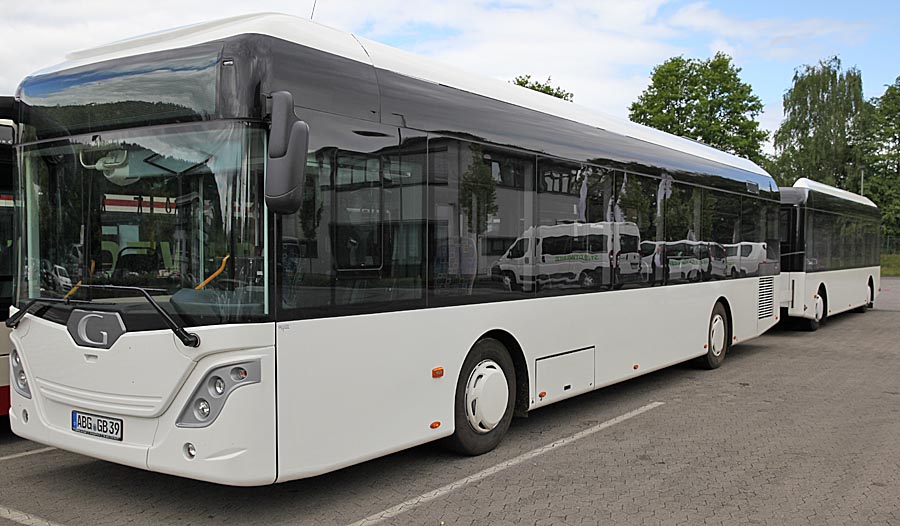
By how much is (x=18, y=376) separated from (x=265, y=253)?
2.56 m

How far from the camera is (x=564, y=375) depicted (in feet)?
26.6

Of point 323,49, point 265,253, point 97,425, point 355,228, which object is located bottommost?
point 97,425

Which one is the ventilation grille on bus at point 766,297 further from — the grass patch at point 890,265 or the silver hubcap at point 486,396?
the grass patch at point 890,265

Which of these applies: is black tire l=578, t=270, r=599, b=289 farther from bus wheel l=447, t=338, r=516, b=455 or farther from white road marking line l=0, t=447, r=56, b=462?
white road marking line l=0, t=447, r=56, b=462

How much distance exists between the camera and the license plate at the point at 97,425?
5289mm

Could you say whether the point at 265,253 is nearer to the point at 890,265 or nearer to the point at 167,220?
the point at 167,220

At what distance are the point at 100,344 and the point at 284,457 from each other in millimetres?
1413

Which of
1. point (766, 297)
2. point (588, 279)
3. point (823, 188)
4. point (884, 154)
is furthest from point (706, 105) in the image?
point (588, 279)

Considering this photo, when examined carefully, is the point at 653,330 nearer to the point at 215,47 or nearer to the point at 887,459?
the point at 887,459

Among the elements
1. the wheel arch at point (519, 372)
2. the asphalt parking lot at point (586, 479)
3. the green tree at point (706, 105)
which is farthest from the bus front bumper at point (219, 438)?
the green tree at point (706, 105)

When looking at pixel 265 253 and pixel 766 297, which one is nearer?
pixel 265 253

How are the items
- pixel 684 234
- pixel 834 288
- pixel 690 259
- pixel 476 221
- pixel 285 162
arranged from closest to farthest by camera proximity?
pixel 285 162 < pixel 476 221 < pixel 684 234 < pixel 690 259 < pixel 834 288

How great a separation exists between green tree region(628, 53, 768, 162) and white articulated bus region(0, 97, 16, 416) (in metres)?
44.1

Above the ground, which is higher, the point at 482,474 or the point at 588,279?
the point at 588,279
